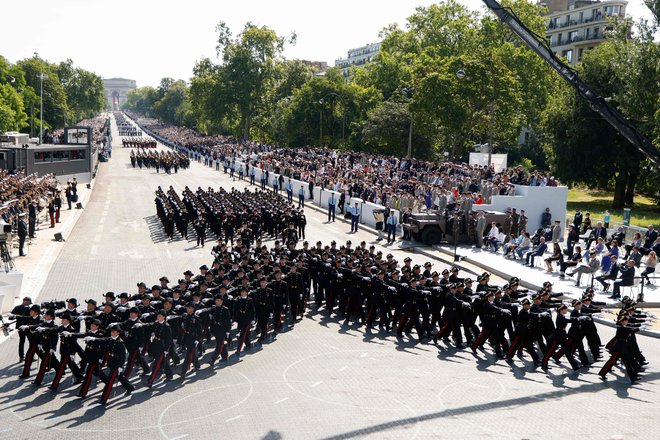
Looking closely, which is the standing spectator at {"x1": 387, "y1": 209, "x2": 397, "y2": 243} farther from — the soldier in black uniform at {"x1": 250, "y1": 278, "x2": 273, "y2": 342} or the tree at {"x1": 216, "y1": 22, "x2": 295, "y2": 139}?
the tree at {"x1": 216, "y1": 22, "x2": 295, "y2": 139}

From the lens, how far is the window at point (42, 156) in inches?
1847

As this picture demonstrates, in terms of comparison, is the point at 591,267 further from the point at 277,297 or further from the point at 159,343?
the point at 159,343

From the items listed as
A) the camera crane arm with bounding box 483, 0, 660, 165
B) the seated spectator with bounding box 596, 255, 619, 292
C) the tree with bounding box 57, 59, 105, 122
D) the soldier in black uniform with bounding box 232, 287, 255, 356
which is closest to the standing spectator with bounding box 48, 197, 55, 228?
the soldier in black uniform with bounding box 232, 287, 255, 356

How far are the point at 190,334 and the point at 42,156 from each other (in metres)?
39.2

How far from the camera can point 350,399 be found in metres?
11.5

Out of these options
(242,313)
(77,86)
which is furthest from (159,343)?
(77,86)

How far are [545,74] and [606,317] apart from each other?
5434 cm

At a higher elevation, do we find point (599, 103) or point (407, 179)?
point (599, 103)

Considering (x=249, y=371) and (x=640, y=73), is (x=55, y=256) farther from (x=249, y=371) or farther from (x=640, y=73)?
(x=640, y=73)

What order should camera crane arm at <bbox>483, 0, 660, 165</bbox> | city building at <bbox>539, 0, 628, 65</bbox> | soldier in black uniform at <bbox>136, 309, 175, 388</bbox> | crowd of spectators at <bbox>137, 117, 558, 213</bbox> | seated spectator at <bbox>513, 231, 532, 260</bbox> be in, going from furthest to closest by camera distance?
city building at <bbox>539, 0, 628, 65</bbox>
crowd of spectators at <bbox>137, 117, 558, 213</bbox>
seated spectator at <bbox>513, 231, 532, 260</bbox>
camera crane arm at <bbox>483, 0, 660, 165</bbox>
soldier in black uniform at <bbox>136, 309, 175, 388</bbox>

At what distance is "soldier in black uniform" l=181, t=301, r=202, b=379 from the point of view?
41.7ft

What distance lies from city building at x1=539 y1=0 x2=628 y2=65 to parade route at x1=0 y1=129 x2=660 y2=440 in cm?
7793

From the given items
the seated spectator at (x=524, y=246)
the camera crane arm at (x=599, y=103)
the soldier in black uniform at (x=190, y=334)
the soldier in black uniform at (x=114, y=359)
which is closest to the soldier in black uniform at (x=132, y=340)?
the soldier in black uniform at (x=114, y=359)

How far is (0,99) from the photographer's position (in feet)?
230
